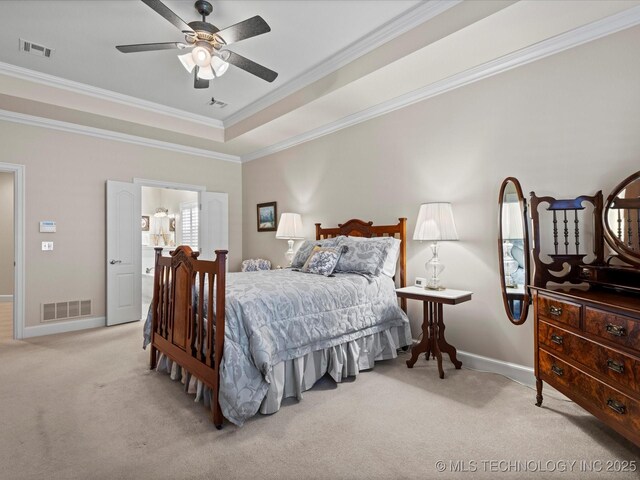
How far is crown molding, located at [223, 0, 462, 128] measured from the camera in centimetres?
264

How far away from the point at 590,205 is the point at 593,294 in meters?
0.80

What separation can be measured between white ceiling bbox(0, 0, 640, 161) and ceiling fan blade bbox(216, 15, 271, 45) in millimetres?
426

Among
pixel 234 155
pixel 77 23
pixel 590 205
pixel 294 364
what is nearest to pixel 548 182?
pixel 590 205

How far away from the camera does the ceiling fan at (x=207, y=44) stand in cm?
237

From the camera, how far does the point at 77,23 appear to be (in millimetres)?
2875

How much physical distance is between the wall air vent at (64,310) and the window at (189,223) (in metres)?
2.72

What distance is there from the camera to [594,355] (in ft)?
6.18

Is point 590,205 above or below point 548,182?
below

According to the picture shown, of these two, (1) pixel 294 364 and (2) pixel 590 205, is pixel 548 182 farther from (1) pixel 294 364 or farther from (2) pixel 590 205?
(1) pixel 294 364

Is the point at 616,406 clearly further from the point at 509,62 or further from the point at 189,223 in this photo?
the point at 189,223

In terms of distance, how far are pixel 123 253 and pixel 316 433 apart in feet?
13.5

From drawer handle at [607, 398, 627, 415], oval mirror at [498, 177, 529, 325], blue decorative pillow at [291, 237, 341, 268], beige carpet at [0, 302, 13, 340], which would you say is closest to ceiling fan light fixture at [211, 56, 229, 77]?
blue decorative pillow at [291, 237, 341, 268]

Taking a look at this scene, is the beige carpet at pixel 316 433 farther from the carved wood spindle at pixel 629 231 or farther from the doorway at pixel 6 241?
the doorway at pixel 6 241

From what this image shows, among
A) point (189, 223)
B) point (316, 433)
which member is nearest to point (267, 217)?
point (189, 223)
